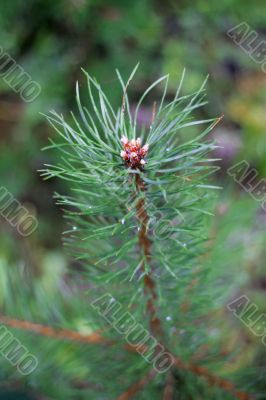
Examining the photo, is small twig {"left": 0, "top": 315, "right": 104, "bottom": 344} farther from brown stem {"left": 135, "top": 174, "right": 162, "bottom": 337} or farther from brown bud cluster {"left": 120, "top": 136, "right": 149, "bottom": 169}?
brown bud cluster {"left": 120, "top": 136, "right": 149, "bottom": 169}

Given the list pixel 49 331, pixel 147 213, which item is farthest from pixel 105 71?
pixel 147 213

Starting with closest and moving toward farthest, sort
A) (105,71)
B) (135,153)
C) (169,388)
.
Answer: (135,153) → (169,388) → (105,71)

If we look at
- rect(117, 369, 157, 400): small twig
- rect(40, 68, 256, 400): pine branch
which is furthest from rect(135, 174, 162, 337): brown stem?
rect(117, 369, 157, 400): small twig

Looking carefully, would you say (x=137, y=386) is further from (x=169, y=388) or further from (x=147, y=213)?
(x=147, y=213)

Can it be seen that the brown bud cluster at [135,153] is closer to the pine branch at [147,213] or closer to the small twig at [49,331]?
the pine branch at [147,213]

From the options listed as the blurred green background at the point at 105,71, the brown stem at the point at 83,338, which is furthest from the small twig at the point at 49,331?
the blurred green background at the point at 105,71

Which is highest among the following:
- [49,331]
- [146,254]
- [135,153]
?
[135,153]
